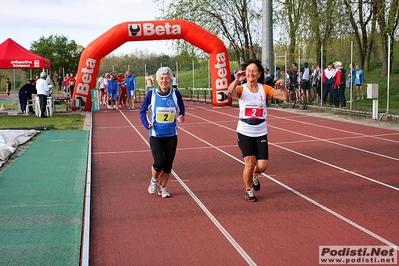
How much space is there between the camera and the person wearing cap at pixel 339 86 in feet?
74.8

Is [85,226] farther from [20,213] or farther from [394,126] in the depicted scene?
[394,126]

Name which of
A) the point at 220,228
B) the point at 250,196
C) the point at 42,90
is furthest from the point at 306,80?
the point at 220,228

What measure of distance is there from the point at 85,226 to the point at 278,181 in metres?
3.80

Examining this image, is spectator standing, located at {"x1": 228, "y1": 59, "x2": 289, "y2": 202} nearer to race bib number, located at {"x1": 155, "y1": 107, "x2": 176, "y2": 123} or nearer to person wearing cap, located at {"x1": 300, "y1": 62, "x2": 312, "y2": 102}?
race bib number, located at {"x1": 155, "y1": 107, "x2": 176, "y2": 123}

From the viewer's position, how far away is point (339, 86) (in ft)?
76.2

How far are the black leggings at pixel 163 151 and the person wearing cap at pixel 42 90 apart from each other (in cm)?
1614

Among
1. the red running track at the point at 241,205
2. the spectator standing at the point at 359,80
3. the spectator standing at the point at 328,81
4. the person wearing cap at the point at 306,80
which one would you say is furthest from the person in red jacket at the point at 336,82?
the red running track at the point at 241,205

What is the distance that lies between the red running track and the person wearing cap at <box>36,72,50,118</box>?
9715 mm

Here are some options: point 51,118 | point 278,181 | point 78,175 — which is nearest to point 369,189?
point 278,181

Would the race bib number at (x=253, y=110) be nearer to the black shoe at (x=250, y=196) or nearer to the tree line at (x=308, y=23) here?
the black shoe at (x=250, y=196)

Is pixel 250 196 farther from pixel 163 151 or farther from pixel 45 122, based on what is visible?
pixel 45 122

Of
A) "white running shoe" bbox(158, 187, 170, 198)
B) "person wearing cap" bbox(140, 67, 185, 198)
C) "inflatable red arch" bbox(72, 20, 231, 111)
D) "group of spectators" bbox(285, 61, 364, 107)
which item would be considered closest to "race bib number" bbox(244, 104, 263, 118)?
"person wearing cap" bbox(140, 67, 185, 198)

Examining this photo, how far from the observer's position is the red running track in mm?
6039

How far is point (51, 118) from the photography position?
77.8 ft
